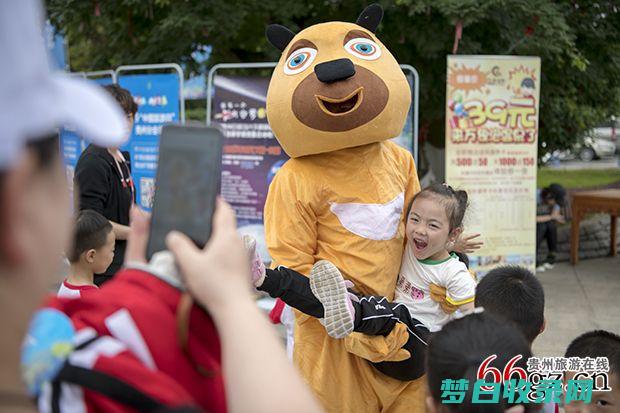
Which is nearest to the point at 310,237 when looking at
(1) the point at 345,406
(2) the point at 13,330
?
(1) the point at 345,406

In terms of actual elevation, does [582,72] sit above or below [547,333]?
above

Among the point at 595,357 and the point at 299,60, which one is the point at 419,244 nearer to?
the point at 595,357

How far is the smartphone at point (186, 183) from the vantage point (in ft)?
3.55

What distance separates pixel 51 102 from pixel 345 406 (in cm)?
241

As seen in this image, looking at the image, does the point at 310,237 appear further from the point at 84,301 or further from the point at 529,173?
the point at 529,173

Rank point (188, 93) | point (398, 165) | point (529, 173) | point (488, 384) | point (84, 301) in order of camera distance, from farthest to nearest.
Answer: point (188, 93) → point (529, 173) → point (398, 165) → point (488, 384) → point (84, 301)

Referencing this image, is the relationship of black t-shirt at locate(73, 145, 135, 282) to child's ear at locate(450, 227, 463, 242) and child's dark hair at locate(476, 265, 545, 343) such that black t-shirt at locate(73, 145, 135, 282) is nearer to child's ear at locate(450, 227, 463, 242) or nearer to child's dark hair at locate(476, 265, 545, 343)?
child's ear at locate(450, 227, 463, 242)

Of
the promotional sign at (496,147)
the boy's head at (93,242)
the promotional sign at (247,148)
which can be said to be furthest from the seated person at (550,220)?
the boy's head at (93,242)

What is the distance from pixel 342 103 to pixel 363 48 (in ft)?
1.18

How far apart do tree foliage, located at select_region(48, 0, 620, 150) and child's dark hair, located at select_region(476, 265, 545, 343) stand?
3.72m

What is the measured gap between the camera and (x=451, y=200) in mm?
2836

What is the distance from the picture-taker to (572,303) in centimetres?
643

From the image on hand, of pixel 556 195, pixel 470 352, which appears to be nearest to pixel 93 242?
pixel 470 352

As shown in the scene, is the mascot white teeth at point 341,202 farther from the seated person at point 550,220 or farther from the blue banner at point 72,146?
the seated person at point 550,220
